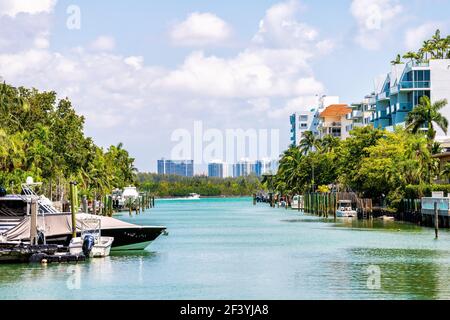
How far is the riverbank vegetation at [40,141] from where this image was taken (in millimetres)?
82750

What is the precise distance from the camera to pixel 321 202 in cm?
13300

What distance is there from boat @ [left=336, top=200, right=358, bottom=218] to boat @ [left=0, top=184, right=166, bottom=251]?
66742mm

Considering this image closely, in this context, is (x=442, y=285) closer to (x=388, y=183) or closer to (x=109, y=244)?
(x=109, y=244)

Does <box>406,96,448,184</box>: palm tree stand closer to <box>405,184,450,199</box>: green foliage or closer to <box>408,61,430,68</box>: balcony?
<box>405,184,450,199</box>: green foliage

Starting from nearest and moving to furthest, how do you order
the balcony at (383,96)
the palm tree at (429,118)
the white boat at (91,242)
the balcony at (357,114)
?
the white boat at (91,242) < the palm tree at (429,118) < the balcony at (383,96) < the balcony at (357,114)

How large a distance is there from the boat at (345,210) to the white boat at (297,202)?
4516 cm

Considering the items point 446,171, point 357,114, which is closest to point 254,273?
point 446,171

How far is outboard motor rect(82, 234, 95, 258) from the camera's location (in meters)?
51.2

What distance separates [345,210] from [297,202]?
59.6 meters

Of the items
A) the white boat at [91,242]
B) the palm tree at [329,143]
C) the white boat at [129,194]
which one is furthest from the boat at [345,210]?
the white boat at [91,242]

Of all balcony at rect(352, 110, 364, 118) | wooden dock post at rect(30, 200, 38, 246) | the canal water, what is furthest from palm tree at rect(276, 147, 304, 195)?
wooden dock post at rect(30, 200, 38, 246)

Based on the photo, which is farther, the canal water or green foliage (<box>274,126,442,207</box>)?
green foliage (<box>274,126,442,207</box>)

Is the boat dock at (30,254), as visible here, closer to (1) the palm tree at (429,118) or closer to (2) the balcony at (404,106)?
(1) the palm tree at (429,118)

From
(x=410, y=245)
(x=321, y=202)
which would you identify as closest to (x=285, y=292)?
(x=410, y=245)
